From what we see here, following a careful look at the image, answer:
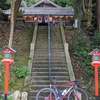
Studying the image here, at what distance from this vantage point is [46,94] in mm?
9570

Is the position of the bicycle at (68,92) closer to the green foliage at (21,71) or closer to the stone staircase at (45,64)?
Result: the stone staircase at (45,64)

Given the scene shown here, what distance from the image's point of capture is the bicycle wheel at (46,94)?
8.83 meters

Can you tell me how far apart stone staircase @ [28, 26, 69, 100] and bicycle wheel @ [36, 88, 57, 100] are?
1.32 ft

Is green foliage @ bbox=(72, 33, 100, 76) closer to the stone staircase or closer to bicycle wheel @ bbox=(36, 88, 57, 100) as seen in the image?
the stone staircase

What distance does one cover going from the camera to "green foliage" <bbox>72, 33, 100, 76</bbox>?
40.6 feet

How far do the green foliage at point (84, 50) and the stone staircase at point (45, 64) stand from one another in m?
0.86

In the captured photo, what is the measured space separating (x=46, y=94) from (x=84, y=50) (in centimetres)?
493

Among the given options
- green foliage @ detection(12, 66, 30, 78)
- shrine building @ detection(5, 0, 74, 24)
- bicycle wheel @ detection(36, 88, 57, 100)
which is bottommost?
bicycle wheel @ detection(36, 88, 57, 100)

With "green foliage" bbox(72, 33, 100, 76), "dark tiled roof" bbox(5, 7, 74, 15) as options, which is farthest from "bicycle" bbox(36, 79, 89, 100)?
"dark tiled roof" bbox(5, 7, 74, 15)

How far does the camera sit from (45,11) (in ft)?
93.8

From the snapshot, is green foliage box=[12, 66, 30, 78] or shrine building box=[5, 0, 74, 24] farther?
shrine building box=[5, 0, 74, 24]

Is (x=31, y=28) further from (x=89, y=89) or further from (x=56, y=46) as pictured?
(x=89, y=89)

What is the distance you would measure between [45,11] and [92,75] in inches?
706

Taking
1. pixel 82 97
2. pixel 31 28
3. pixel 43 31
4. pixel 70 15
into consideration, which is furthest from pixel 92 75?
pixel 70 15
